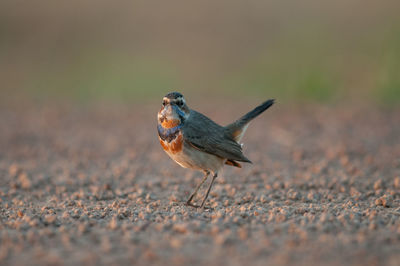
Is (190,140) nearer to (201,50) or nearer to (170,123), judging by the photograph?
(170,123)

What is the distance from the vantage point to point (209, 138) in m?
5.88

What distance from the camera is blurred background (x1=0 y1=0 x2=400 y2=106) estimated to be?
12.6 metres

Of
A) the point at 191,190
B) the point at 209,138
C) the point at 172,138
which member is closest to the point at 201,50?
the point at 191,190

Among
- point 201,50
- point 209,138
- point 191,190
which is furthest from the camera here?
point 201,50

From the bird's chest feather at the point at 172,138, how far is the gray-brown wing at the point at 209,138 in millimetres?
67

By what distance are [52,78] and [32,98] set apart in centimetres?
286

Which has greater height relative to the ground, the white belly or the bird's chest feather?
the bird's chest feather

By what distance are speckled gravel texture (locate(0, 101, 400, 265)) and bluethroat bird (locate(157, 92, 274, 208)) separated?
1.61 feet

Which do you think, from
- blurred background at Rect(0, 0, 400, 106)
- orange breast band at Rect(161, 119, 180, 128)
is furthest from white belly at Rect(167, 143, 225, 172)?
blurred background at Rect(0, 0, 400, 106)

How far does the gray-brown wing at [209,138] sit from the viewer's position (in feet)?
18.9

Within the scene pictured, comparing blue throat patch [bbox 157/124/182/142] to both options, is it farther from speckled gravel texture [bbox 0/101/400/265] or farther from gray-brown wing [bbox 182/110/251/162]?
speckled gravel texture [bbox 0/101/400/265]

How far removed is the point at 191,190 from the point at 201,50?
Result: 13.7m

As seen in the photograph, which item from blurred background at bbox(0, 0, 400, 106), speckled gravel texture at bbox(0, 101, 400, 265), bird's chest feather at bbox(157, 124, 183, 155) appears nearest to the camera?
speckled gravel texture at bbox(0, 101, 400, 265)

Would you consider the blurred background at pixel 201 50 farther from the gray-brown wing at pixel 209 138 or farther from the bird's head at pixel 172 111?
the bird's head at pixel 172 111
